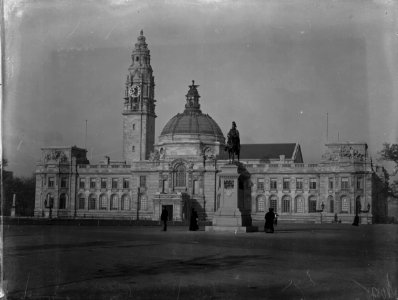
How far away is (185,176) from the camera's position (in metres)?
92.7

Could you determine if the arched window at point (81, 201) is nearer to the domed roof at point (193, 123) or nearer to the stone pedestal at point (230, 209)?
the domed roof at point (193, 123)

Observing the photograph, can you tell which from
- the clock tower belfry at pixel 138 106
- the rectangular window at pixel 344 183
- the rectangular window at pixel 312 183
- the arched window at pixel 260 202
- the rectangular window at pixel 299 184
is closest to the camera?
the rectangular window at pixel 344 183

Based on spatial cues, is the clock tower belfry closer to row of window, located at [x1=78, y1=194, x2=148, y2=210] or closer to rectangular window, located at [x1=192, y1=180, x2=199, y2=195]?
row of window, located at [x1=78, y1=194, x2=148, y2=210]

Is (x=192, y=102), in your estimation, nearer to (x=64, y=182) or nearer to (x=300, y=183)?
(x=300, y=183)

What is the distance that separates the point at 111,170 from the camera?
322 feet

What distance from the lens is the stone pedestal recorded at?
36375 mm

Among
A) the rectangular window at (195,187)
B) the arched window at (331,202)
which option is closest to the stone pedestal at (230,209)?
the arched window at (331,202)

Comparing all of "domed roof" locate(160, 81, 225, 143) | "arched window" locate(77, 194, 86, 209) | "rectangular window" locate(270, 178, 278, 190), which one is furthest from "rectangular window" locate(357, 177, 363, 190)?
"arched window" locate(77, 194, 86, 209)

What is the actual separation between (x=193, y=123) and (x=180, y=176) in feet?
33.0

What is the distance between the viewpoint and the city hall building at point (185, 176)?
8625 cm

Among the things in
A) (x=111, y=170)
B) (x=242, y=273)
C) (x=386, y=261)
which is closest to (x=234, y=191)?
(x=386, y=261)

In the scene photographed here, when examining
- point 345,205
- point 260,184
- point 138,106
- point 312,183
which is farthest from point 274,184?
point 138,106

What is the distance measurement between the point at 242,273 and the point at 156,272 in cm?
213

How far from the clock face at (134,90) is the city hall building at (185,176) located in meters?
0.16
